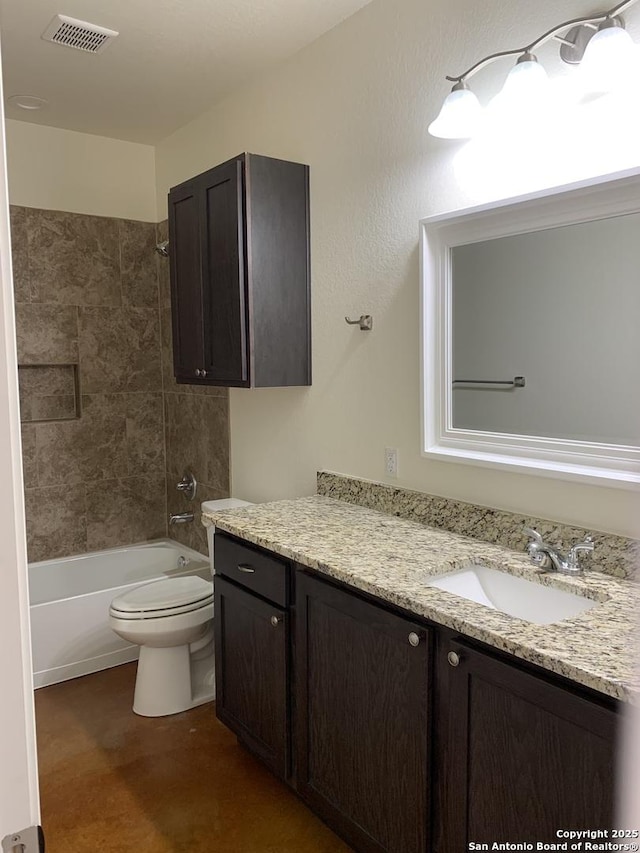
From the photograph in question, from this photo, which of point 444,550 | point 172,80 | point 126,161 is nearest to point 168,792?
point 444,550

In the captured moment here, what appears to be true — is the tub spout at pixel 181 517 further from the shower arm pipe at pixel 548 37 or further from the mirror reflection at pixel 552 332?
the shower arm pipe at pixel 548 37

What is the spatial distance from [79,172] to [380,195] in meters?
2.09

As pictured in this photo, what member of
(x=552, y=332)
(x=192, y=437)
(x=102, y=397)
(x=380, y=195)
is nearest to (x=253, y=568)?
(x=552, y=332)

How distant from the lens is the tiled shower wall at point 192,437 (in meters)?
3.51

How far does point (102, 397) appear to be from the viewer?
3.85 m

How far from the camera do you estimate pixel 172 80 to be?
3.01 metres

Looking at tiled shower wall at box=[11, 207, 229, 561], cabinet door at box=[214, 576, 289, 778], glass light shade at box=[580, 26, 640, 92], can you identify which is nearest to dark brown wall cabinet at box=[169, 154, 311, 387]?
tiled shower wall at box=[11, 207, 229, 561]

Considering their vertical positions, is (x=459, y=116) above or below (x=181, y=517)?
above

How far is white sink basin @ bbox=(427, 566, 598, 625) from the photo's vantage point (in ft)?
5.48

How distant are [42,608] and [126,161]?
2.48 m

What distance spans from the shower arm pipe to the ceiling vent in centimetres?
143

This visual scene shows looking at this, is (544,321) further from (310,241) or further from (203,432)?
(203,432)

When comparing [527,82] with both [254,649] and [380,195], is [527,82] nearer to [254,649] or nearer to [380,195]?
[380,195]

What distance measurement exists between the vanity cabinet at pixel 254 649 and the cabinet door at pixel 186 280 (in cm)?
97
